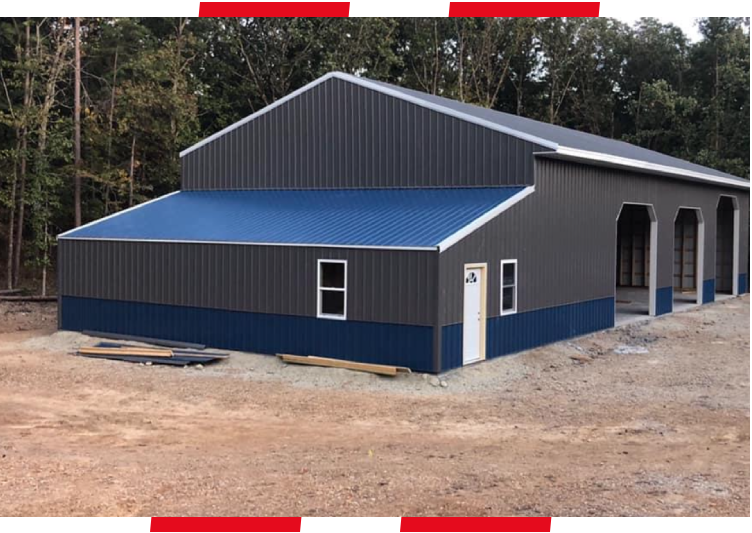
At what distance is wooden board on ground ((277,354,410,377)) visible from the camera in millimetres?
13461

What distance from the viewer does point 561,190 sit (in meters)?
17.3

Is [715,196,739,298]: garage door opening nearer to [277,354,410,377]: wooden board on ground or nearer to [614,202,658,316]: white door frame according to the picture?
[614,202,658,316]: white door frame

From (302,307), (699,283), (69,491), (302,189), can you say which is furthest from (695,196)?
(69,491)

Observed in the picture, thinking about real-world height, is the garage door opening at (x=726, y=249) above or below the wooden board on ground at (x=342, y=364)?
above

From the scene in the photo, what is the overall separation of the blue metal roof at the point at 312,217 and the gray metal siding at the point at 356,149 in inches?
13.6

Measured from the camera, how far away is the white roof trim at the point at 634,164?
16.5 metres

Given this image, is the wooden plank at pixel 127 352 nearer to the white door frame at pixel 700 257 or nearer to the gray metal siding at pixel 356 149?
the gray metal siding at pixel 356 149

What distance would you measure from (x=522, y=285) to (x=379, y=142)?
16.1ft

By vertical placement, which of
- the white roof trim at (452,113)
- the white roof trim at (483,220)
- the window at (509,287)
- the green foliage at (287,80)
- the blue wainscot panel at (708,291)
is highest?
the green foliage at (287,80)

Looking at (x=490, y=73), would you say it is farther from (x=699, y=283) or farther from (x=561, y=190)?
(x=561, y=190)

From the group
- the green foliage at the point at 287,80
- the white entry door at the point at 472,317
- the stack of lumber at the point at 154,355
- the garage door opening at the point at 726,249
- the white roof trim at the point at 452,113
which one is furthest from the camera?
the garage door opening at the point at 726,249

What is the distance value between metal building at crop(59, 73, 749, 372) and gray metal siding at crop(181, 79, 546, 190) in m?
0.04

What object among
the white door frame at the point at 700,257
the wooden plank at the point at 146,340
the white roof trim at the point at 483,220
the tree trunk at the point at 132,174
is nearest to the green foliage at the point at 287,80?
the tree trunk at the point at 132,174

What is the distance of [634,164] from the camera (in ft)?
63.8
